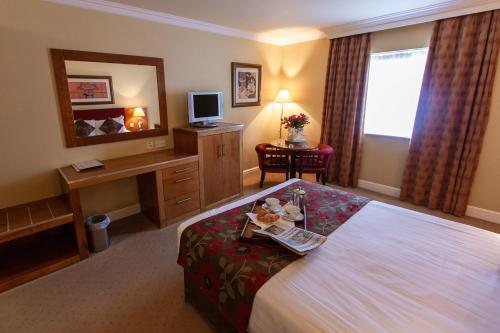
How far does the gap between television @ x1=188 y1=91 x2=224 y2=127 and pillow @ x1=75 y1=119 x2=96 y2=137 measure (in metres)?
1.08

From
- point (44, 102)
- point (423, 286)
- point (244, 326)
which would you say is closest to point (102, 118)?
point (44, 102)

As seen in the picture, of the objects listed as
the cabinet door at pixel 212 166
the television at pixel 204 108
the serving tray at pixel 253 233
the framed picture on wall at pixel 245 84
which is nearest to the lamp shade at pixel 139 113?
the television at pixel 204 108

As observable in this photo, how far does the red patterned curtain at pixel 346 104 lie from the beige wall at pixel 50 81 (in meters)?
2.08

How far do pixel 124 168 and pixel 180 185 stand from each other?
2.11ft

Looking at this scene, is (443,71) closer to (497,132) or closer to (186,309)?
(497,132)

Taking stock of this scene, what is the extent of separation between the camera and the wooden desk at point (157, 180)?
2.35m

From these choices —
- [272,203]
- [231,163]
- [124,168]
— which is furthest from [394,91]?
[124,168]

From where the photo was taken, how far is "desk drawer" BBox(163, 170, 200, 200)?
2848mm

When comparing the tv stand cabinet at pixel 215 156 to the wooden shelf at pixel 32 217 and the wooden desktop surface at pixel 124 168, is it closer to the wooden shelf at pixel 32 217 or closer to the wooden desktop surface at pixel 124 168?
the wooden desktop surface at pixel 124 168

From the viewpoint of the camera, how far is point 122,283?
2.07 m

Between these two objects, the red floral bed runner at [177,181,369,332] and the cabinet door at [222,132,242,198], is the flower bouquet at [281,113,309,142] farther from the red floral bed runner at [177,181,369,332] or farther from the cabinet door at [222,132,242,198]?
the red floral bed runner at [177,181,369,332]

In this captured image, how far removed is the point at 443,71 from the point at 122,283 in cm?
405

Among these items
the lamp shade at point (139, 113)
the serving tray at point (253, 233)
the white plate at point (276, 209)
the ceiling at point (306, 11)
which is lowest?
the serving tray at point (253, 233)

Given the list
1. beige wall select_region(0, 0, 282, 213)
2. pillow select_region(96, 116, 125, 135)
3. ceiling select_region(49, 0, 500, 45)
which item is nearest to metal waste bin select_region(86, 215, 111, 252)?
beige wall select_region(0, 0, 282, 213)
